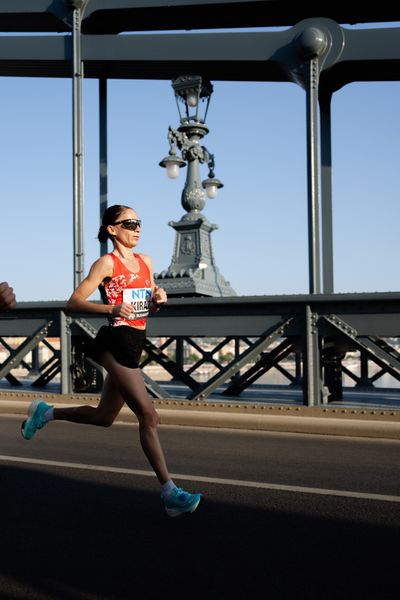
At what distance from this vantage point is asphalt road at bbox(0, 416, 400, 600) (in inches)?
129

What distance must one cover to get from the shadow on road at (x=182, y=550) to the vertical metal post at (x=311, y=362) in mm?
3570

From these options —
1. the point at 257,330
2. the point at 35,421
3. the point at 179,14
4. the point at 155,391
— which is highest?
the point at 179,14

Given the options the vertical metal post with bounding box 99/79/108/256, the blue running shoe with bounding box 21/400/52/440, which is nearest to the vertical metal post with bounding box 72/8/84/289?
the vertical metal post with bounding box 99/79/108/256

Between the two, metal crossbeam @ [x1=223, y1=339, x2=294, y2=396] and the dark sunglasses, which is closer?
the dark sunglasses

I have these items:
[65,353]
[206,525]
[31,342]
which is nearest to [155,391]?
[65,353]

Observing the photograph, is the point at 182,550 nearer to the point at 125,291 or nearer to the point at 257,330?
the point at 125,291

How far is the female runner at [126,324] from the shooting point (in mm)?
4445

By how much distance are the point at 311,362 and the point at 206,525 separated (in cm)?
448

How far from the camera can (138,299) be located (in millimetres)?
4660

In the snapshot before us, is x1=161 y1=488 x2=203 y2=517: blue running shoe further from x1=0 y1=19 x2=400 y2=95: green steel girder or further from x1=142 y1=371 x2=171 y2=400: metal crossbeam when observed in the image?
x1=0 y1=19 x2=400 y2=95: green steel girder

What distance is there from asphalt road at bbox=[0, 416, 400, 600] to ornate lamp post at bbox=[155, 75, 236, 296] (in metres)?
3.75

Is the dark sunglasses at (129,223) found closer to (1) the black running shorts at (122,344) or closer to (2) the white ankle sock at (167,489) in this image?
(1) the black running shorts at (122,344)

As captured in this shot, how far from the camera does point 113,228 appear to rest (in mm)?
4738

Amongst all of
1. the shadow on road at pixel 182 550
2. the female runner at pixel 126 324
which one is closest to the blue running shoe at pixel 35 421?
the shadow on road at pixel 182 550
